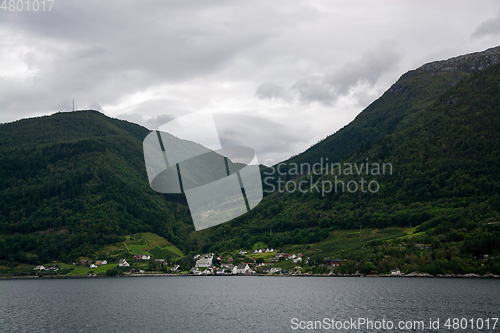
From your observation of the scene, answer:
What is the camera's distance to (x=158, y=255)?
484ft

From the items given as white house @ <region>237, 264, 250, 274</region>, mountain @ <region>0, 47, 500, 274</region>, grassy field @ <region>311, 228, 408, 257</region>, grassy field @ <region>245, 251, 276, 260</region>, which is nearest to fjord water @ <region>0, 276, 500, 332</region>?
mountain @ <region>0, 47, 500, 274</region>

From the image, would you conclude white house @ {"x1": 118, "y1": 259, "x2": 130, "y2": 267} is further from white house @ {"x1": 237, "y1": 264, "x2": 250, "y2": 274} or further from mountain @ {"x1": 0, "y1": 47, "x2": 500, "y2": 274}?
white house @ {"x1": 237, "y1": 264, "x2": 250, "y2": 274}

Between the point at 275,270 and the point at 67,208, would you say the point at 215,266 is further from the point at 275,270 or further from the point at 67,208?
the point at 67,208

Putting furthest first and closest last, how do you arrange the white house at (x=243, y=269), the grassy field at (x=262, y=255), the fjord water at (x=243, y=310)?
the grassy field at (x=262, y=255)
the white house at (x=243, y=269)
the fjord water at (x=243, y=310)

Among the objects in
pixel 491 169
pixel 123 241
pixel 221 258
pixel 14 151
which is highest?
pixel 14 151

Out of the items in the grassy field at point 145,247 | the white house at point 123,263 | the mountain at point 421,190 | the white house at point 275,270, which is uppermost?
the mountain at point 421,190

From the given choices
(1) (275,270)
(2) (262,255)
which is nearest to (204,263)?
(2) (262,255)

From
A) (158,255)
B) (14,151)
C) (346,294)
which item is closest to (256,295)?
(346,294)

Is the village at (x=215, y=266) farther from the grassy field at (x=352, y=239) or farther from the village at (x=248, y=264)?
the grassy field at (x=352, y=239)

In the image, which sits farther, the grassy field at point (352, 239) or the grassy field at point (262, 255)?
A: the grassy field at point (262, 255)

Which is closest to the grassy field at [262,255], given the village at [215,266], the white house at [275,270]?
the village at [215,266]

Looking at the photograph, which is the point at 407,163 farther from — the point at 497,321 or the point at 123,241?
the point at 497,321

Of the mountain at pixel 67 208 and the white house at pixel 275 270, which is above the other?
the mountain at pixel 67 208

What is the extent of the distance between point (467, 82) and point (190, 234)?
13902 centimetres
